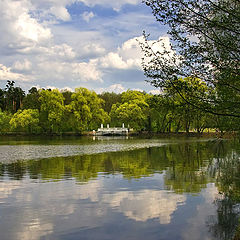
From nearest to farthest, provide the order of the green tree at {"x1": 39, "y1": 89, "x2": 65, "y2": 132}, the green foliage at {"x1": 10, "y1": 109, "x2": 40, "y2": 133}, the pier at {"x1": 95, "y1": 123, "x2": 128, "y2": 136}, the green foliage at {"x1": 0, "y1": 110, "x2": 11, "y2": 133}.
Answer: the green tree at {"x1": 39, "y1": 89, "x2": 65, "y2": 132}, the green foliage at {"x1": 10, "y1": 109, "x2": 40, "y2": 133}, the pier at {"x1": 95, "y1": 123, "x2": 128, "y2": 136}, the green foliage at {"x1": 0, "y1": 110, "x2": 11, "y2": 133}

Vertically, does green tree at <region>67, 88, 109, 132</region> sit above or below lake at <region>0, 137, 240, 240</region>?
above

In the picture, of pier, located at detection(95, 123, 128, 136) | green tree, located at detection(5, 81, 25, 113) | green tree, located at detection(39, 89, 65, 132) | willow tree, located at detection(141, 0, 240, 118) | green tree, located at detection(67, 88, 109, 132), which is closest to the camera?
willow tree, located at detection(141, 0, 240, 118)

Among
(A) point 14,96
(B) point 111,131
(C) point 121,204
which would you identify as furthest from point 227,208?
(A) point 14,96

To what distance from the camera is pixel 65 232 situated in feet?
31.2

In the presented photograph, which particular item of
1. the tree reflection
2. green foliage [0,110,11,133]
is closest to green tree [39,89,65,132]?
green foliage [0,110,11,133]

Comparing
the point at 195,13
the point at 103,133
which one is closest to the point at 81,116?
the point at 103,133

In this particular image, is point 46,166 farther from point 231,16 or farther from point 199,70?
point 231,16

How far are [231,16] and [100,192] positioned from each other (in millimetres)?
8781

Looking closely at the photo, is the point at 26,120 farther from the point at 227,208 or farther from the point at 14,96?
the point at 227,208

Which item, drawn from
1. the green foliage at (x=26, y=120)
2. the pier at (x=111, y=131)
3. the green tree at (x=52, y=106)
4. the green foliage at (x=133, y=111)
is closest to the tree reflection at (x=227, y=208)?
the green foliage at (x=133, y=111)

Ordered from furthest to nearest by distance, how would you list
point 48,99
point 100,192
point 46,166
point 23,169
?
1. point 48,99
2. point 46,166
3. point 23,169
4. point 100,192

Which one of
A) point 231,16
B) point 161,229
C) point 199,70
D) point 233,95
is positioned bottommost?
point 161,229

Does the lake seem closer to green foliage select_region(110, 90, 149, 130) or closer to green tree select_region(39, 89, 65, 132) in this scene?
green foliage select_region(110, 90, 149, 130)

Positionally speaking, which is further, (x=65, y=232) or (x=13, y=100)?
Result: (x=13, y=100)
